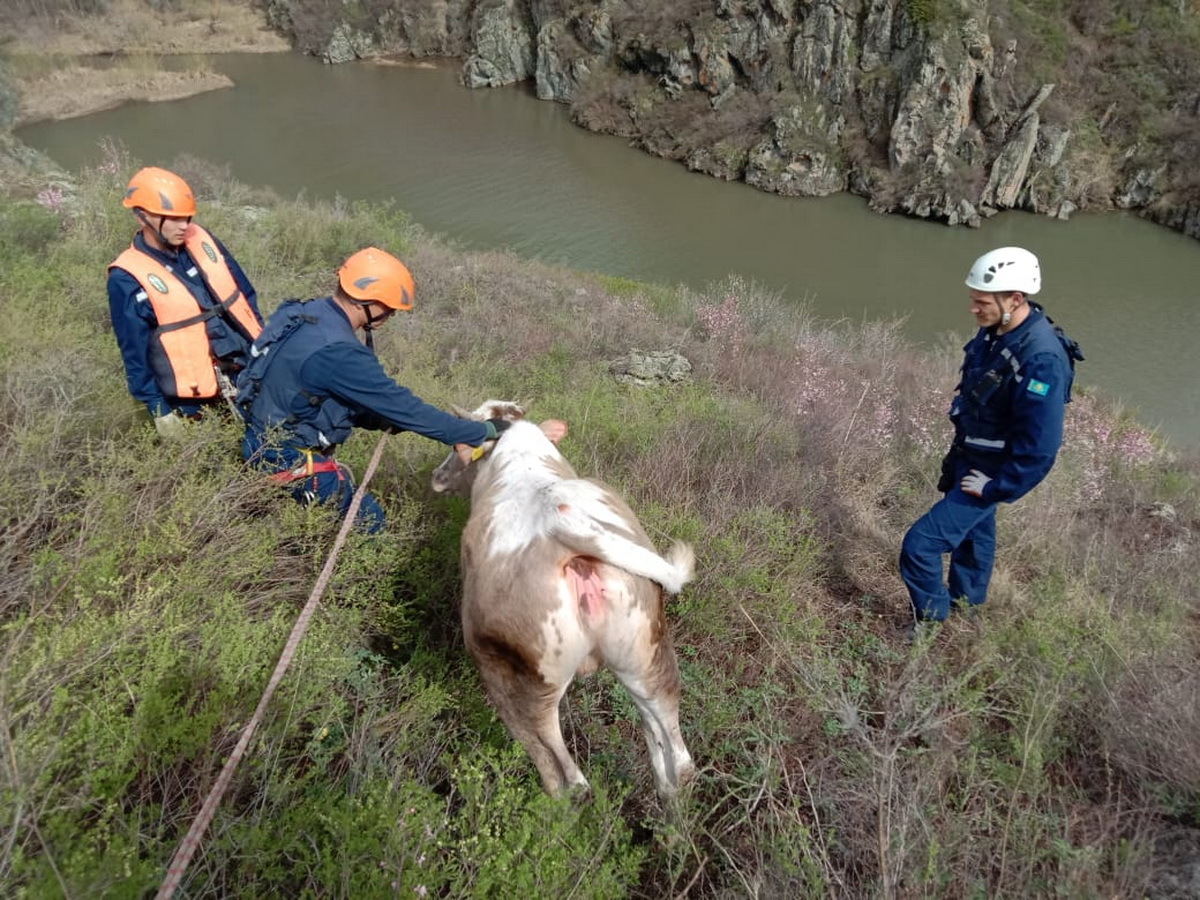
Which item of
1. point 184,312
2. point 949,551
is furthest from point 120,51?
point 949,551

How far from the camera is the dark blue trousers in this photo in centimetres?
326

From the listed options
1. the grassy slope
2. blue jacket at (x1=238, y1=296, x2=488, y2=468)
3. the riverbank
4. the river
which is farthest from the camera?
the riverbank

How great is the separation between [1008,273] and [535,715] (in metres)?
2.77

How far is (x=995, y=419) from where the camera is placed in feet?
10.3

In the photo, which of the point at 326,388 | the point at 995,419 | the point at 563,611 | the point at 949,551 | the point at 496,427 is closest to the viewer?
the point at 563,611

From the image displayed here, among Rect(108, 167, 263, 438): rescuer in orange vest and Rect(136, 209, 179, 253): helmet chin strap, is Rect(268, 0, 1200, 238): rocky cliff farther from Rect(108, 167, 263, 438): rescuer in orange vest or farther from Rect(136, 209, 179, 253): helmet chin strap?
Rect(136, 209, 179, 253): helmet chin strap

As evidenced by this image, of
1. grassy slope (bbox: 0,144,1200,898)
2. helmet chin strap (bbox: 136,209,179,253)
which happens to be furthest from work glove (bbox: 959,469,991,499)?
helmet chin strap (bbox: 136,209,179,253)

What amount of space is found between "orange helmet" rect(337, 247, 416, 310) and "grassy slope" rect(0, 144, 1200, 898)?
102 centimetres

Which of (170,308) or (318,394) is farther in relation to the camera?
(170,308)

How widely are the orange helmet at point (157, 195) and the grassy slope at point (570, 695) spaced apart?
1067mm

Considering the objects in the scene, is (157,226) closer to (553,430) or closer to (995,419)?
(553,430)

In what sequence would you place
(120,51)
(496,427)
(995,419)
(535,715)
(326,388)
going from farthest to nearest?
1. (120,51)
2. (496,427)
3. (995,419)
4. (326,388)
5. (535,715)

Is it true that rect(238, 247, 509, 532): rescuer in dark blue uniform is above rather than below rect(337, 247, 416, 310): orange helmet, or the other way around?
below

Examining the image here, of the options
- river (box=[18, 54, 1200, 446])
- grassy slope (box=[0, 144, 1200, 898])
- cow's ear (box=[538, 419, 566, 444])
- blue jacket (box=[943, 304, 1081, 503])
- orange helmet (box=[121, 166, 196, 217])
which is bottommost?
river (box=[18, 54, 1200, 446])
